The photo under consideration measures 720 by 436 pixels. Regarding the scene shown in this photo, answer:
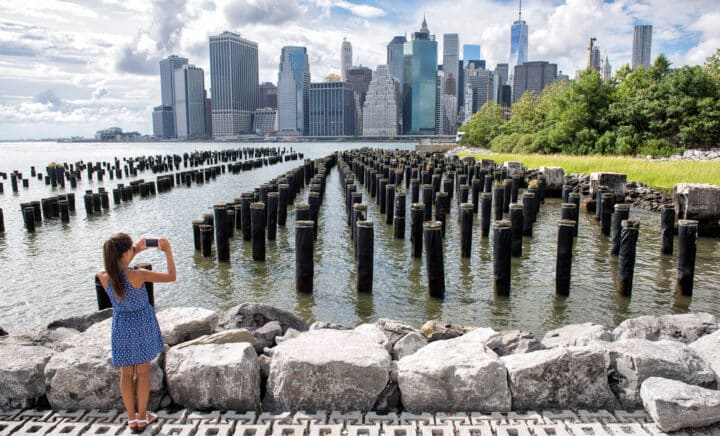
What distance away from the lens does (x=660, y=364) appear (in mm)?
5715

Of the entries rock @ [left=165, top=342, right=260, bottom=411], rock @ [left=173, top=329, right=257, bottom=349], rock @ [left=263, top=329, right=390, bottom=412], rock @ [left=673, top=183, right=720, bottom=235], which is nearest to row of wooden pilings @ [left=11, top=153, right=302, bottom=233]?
rock @ [left=173, top=329, right=257, bottom=349]

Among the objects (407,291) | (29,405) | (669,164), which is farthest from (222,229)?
(669,164)

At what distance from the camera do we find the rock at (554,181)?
29.2 meters

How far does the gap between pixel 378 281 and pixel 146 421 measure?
832cm

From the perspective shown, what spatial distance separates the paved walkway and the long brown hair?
1.42 meters

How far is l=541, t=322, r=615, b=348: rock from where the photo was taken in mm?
7287

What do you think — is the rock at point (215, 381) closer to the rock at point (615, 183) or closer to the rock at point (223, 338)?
the rock at point (223, 338)

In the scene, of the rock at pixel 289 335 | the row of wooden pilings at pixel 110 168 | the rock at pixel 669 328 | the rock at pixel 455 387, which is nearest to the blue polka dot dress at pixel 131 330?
the rock at pixel 289 335

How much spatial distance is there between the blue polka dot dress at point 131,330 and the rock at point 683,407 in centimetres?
496

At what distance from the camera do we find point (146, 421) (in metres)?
5.23

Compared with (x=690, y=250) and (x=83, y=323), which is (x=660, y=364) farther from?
(x=83, y=323)

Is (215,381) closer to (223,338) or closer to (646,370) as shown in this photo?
(223,338)

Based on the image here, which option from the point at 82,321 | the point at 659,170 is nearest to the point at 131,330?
the point at 82,321

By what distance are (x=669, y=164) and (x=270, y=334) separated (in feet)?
86.0
